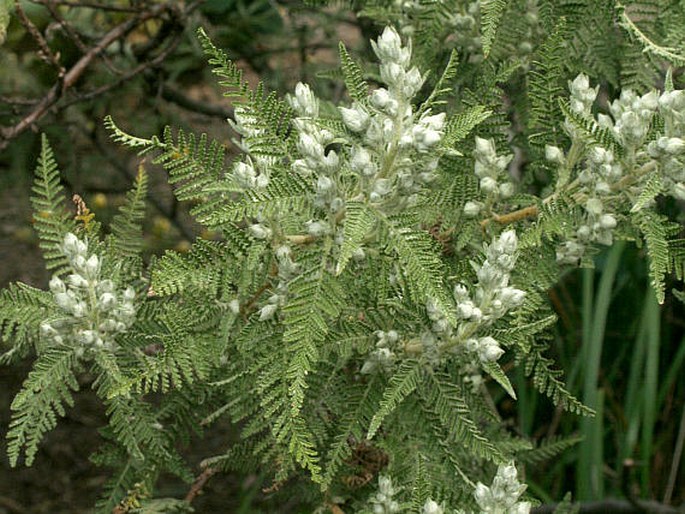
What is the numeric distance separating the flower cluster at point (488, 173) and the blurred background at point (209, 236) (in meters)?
1.11

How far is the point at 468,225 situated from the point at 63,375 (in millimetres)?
597

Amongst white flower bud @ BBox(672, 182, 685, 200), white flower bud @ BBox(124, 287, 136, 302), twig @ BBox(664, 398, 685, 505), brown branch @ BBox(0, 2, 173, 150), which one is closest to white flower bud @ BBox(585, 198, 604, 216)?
white flower bud @ BBox(672, 182, 685, 200)

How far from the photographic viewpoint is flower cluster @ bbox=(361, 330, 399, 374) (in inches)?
49.2

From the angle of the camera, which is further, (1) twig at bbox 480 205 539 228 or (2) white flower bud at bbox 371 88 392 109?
(1) twig at bbox 480 205 539 228

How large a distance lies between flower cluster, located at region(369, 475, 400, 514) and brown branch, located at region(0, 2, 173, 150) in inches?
42.1

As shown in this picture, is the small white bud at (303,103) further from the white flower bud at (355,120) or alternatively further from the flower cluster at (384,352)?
the flower cluster at (384,352)

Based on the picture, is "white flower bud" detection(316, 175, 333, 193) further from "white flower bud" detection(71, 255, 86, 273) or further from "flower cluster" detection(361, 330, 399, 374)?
"white flower bud" detection(71, 255, 86, 273)

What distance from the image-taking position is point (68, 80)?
6.57ft

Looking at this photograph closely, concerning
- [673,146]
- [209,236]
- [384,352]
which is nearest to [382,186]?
[384,352]

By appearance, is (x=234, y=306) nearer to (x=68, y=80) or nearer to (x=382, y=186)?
(x=382, y=186)

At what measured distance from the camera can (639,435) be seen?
9.61ft

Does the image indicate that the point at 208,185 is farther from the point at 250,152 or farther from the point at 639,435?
the point at 639,435

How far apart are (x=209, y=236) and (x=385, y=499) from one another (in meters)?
2.34

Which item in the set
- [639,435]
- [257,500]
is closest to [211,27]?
[257,500]
